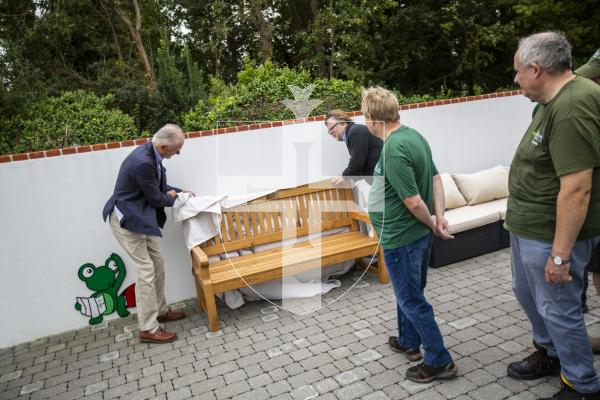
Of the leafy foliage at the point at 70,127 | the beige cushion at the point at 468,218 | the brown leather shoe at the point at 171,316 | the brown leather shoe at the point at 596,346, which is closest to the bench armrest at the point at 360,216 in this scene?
the beige cushion at the point at 468,218

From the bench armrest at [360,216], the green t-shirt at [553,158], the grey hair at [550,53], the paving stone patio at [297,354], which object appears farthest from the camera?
the bench armrest at [360,216]

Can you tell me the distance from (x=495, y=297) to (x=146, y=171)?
328 centimetres

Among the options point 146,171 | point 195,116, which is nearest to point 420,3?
point 195,116

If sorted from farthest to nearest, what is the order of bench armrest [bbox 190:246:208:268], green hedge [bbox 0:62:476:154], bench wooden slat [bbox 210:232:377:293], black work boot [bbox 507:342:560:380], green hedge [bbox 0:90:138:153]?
green hedge [bbox 0:62:476:154]
green hedge [bbox 0:90:138:153]
bench wooden slat [bbox 210:232:377:293]
bench armrest [bbox 190:246:208:268]
black work boot [bbox 507:342:560:380]

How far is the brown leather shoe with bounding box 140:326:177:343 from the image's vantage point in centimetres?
417

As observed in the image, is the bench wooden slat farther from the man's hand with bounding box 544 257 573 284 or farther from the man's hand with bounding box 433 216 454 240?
the man's hand with bounding box 544 257 573 284

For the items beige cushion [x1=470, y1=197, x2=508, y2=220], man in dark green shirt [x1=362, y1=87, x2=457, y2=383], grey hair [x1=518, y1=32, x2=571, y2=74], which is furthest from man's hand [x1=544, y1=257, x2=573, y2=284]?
beige cushion [x1=470, y1=197, x2=508, y2=220]

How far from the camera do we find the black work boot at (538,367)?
3033mm

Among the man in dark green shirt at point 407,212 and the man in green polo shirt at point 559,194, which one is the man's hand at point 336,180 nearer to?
the man in dark green shirt at point 407,212

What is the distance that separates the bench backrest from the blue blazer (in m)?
0.76

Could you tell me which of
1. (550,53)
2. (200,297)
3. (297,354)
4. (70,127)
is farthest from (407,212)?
(70,127)

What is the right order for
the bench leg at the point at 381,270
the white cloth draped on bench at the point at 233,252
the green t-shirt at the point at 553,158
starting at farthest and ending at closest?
the bench leg at the point at 381,270
the white cloth draped on bench at the point at 233,252
the green t-shirt at the point at 553,158

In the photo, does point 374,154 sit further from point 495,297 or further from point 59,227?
point 59,227

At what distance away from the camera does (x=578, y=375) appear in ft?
8.34
